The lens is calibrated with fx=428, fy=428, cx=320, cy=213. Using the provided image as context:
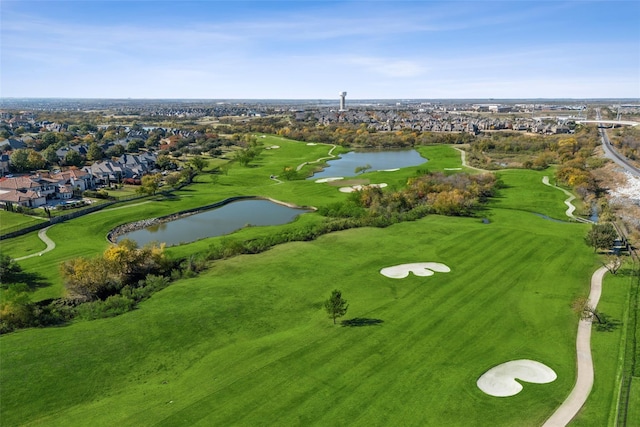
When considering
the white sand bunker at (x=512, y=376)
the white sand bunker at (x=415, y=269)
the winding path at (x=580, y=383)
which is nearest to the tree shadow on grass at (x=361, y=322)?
the white sand bunker at (x=512, y=376)

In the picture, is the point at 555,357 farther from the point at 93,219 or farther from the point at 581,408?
the point at 93,219

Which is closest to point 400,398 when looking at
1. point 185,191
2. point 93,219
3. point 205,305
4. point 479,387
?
point 479,387

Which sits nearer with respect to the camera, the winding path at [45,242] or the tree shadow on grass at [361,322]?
the tree shadow on grass at [361,322]

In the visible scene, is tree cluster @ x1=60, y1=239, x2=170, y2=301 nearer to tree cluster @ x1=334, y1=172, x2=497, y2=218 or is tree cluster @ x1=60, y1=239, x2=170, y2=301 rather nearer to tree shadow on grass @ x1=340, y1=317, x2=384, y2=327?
tree shadow on grass @ x1=340, y1=317, x2=384, y2=327

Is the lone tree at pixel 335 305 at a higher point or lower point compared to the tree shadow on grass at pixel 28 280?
higher

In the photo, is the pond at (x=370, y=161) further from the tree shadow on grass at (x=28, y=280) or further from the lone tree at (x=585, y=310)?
the lone tree at (x=585, y=310)

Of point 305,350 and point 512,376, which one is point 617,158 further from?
point 305,350

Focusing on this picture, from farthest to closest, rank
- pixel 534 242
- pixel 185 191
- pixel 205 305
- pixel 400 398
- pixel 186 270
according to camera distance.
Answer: pixel 185 191, pixel 534 242, pixel 186 270, pixel 205 305, pixel 400 398

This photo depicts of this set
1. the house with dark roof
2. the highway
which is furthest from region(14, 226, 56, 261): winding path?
the highway
